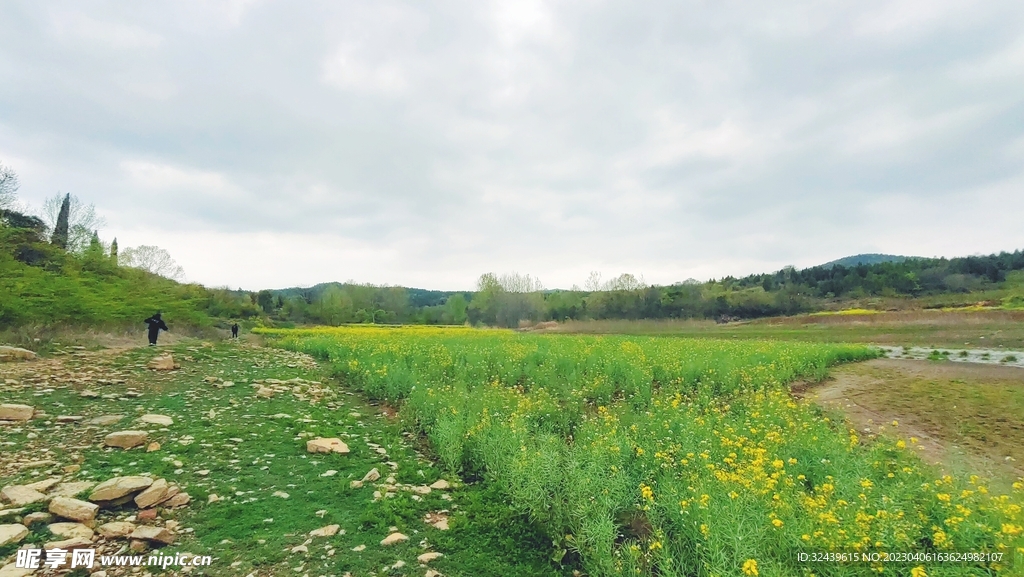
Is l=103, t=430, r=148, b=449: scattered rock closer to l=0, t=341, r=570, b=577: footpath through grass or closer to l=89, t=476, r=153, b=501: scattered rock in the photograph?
l=0, t=341, r=570, b=577: footpath through grass

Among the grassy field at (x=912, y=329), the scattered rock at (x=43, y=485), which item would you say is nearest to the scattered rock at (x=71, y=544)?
the scattered rock at (x=43, y=485)

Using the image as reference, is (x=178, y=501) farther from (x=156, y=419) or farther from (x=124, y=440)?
(x=156, y=419)

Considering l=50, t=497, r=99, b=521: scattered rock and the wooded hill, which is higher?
Answer: the wooded hill

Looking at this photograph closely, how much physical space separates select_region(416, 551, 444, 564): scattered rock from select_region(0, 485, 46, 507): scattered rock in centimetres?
395

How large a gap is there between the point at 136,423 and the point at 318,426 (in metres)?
2.76

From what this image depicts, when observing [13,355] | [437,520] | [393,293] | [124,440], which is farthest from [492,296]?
[437,520]

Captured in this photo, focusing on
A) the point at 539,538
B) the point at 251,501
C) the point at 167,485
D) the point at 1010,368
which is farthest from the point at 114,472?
the point at 1010,368

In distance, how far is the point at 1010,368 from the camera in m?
15.3

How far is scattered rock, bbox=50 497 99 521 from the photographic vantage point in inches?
166

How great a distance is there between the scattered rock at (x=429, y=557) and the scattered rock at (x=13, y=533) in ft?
11.4

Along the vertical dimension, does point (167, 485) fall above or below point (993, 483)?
above

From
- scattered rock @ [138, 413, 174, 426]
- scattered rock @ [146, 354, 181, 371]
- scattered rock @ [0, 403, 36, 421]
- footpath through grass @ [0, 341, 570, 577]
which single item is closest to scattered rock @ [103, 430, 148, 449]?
footpath through grass @ [0, 341, 570, 577]

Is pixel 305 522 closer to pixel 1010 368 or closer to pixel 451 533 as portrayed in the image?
pixel 451 533

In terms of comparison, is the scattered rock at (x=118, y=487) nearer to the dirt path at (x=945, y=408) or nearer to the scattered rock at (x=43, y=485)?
the scattered rock at (x=43, y=485)
